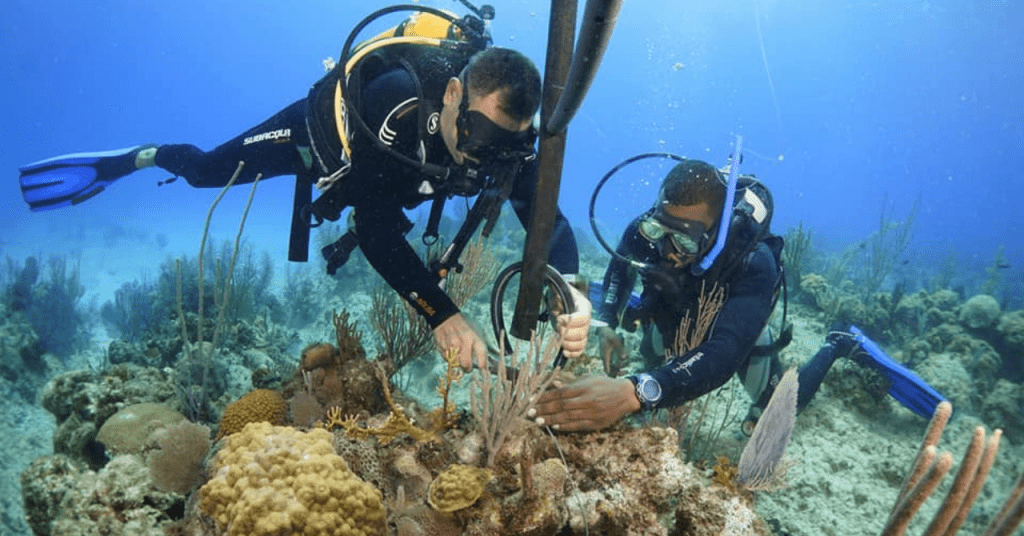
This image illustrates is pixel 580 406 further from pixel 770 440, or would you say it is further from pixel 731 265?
pixel 731 265

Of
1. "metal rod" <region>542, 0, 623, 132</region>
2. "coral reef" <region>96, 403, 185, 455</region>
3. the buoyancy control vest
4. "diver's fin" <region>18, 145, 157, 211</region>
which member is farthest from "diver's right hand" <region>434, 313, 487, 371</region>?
"diver's fin" <region>18, 145, 157, 211</region>

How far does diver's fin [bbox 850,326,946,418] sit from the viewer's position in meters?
5.94

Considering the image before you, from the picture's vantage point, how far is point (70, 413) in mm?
4645

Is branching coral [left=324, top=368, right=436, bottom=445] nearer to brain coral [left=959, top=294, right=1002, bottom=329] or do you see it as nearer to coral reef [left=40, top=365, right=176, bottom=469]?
coral reef [left=40, top=365, right=176, bottom=469]

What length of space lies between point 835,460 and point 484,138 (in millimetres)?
5315

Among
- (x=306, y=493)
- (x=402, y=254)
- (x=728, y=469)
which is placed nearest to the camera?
(x=306, y=493)

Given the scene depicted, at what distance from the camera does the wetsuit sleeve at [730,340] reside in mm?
3172

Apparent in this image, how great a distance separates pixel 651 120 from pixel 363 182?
12660 cm

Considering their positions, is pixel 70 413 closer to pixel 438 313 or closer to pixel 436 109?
pixel 438 313

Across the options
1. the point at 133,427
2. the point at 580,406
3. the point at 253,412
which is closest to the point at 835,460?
the point at 580,406

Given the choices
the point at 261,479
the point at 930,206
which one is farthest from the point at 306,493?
the point at 930,206

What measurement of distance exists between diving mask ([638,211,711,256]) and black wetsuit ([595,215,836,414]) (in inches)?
16.6

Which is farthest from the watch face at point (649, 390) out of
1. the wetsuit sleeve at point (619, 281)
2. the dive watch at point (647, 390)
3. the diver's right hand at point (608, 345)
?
the wetsuit sleeve at point (619, 281)

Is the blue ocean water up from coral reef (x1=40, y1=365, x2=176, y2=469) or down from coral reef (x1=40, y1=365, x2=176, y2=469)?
up
